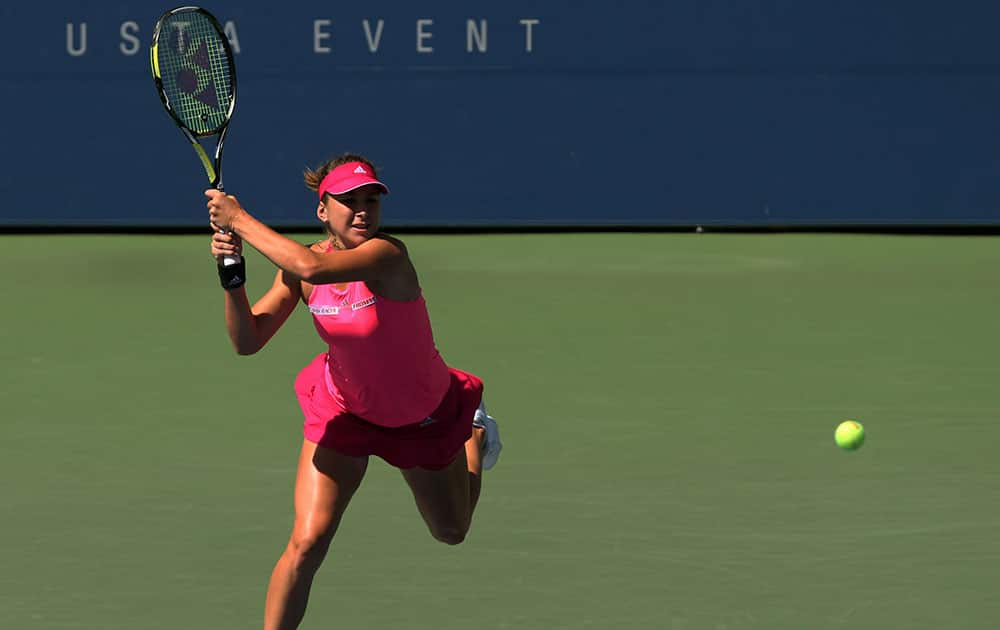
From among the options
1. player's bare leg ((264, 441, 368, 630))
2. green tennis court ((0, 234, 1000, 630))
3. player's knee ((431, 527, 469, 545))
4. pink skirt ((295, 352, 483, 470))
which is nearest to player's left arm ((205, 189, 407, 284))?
pink skirt ((295, 352, 483, 470))

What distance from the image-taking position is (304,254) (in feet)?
18.9

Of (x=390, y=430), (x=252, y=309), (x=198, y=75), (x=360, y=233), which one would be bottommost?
(x=390, y=430)

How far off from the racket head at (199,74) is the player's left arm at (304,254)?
1175 mm

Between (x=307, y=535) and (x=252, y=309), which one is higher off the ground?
(x=252, y=309)

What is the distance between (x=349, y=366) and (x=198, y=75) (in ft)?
5.20

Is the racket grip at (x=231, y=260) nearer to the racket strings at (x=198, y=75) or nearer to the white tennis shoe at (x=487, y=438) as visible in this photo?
the racket strings at (x=198, y=75)

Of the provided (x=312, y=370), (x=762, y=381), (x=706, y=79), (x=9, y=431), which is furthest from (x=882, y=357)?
(x=706, y=79)

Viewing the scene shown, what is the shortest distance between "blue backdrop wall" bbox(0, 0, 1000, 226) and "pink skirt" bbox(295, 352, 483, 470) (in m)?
14.6

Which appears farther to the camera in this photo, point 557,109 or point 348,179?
point 557,109

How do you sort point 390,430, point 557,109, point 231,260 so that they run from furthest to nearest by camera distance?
point 557,109
point 390,430
point 231,260

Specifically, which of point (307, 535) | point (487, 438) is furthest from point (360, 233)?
point (487, 438)

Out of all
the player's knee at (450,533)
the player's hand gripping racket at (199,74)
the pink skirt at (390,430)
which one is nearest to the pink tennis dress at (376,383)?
the pink skirt at (390,430)

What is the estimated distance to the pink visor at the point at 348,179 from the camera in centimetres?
598

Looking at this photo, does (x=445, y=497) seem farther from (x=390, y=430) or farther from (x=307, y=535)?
(x=307, y=535)
